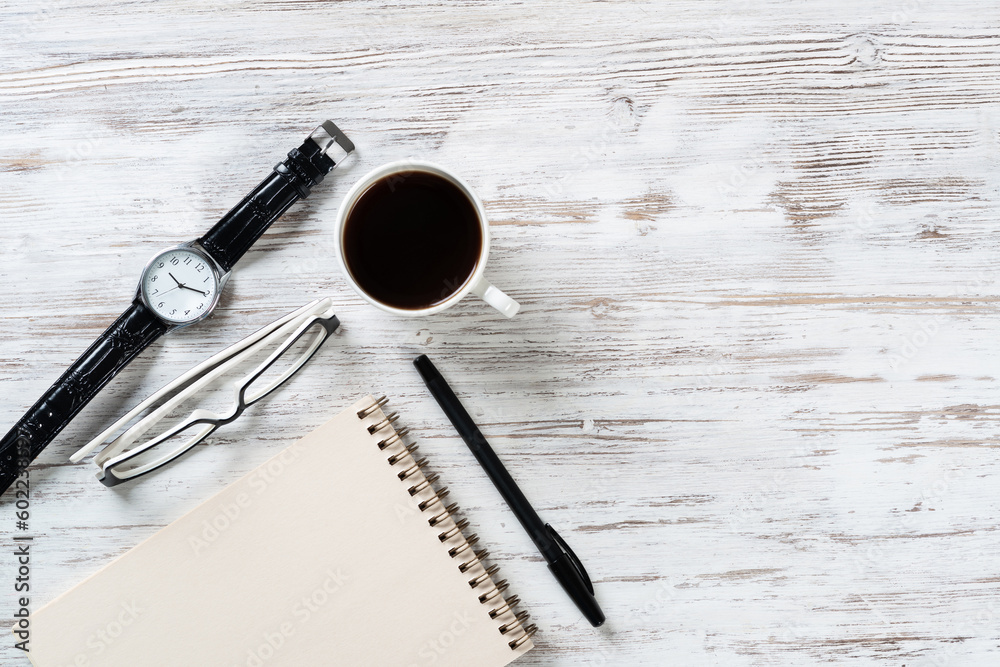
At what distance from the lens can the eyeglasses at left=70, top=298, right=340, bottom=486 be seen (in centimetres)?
74

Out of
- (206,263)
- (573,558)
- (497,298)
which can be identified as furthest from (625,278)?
(206,263)

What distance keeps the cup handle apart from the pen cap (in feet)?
1.10

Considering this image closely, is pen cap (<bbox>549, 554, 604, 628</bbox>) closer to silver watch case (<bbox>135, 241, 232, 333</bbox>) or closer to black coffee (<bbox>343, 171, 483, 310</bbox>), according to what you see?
black coffee (<bbox>343, 171, 483, 310</bbox>)

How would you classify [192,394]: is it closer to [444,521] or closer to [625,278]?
[444,521]

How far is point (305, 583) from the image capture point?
0.78 m

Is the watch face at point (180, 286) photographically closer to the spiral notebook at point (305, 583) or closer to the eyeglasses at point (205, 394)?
the eyeglasses at point (205, 394)

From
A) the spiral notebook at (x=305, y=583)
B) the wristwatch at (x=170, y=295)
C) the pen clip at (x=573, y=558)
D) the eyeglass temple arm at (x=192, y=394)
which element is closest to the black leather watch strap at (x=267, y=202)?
the wristwatch at (x=170, y=295)

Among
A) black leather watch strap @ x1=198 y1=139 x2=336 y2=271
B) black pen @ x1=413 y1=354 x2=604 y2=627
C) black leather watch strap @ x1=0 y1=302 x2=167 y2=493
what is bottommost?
black pen @ x1=413 y1=354 x2=604 y2=627

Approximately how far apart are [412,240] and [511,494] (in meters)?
0.34

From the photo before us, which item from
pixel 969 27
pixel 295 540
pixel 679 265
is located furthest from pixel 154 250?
pixel 969 27

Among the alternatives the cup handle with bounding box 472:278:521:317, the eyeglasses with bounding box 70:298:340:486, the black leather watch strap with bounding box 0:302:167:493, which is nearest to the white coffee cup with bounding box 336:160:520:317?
the cup handle with bounding box 472:278:521:317

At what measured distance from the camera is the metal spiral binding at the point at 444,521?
31.0 inches

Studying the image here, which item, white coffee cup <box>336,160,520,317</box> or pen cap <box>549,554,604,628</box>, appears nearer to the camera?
white coffee cup <box>336,160,520,317</box>

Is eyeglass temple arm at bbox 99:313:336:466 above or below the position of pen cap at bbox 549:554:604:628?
above
